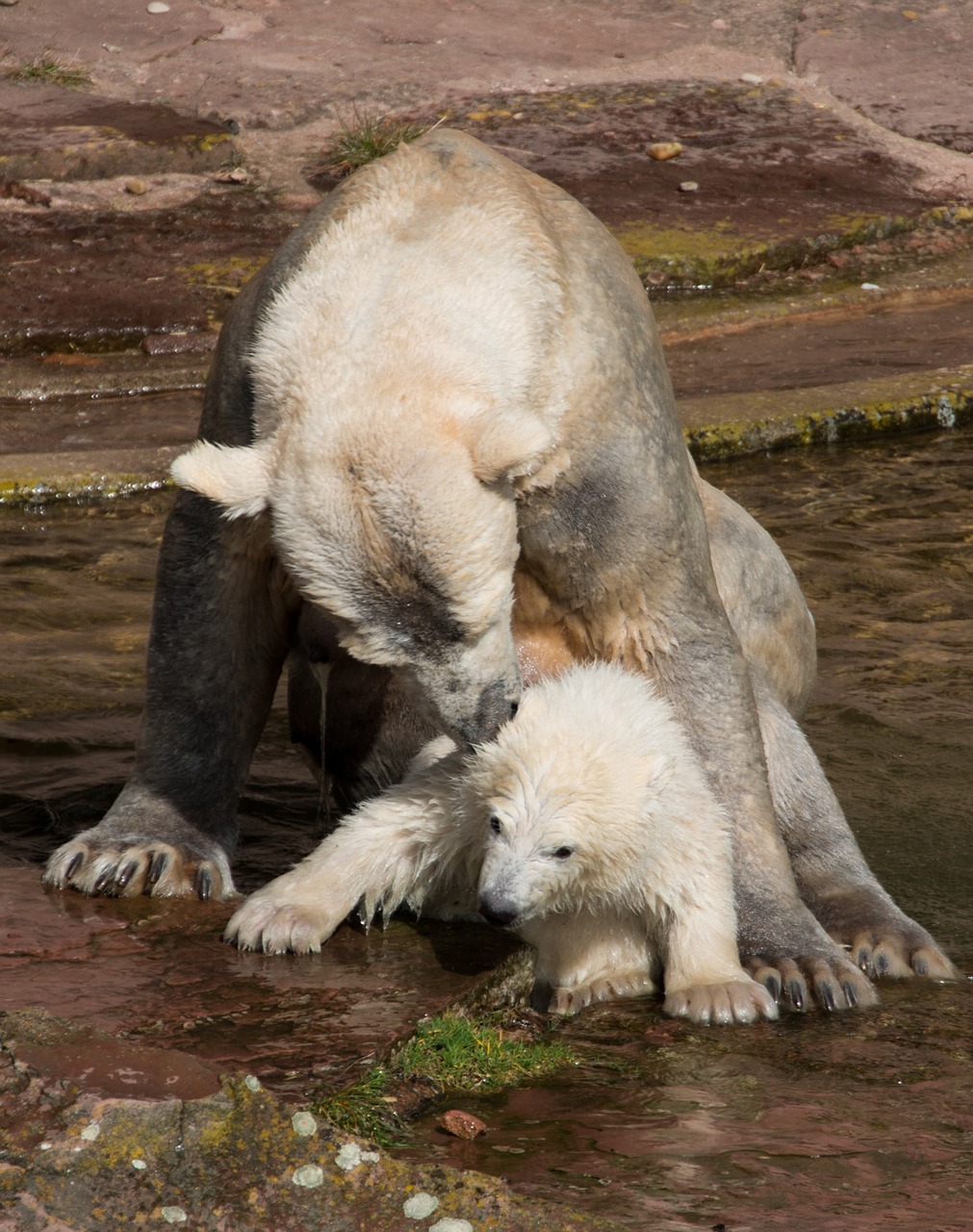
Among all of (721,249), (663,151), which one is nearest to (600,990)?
(721,249)

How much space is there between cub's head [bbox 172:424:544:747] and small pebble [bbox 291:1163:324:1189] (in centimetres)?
110

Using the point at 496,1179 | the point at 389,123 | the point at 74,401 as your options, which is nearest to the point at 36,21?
the point at 389,123

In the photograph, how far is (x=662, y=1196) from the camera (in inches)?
89.4

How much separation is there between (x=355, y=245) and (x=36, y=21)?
29.1 ft

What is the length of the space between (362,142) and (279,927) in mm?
7329

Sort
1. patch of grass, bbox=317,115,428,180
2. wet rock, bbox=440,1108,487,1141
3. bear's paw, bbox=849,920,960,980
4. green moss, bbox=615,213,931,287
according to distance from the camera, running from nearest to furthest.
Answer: wet rock, bbox=440,1108,487,1141, bear's paw, bbox=849,920,960,980, green moss, bbox=615,213,931,287, patch of grass, bbox=317,115,428,180

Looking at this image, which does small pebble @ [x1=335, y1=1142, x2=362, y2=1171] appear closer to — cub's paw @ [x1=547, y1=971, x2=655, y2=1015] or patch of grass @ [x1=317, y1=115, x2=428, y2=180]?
cub's paw @ [x1=547, y1=971, x2=655, y2=1015]

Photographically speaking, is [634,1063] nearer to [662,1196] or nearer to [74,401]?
[662,1196]

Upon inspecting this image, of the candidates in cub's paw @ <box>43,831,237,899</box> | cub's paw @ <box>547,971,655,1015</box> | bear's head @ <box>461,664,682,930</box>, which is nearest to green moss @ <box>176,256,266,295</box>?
cub's paw @ <box>43,831,237,899</box>

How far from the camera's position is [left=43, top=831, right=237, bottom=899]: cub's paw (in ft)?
11.6

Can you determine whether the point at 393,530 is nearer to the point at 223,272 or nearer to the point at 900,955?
the point at 900,955

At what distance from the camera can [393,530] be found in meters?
2.92

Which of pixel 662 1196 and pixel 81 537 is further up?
pixel 662 1196

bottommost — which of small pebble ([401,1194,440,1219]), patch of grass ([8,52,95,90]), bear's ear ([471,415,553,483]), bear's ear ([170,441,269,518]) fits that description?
small pebble ([401,1194,440,1219])
